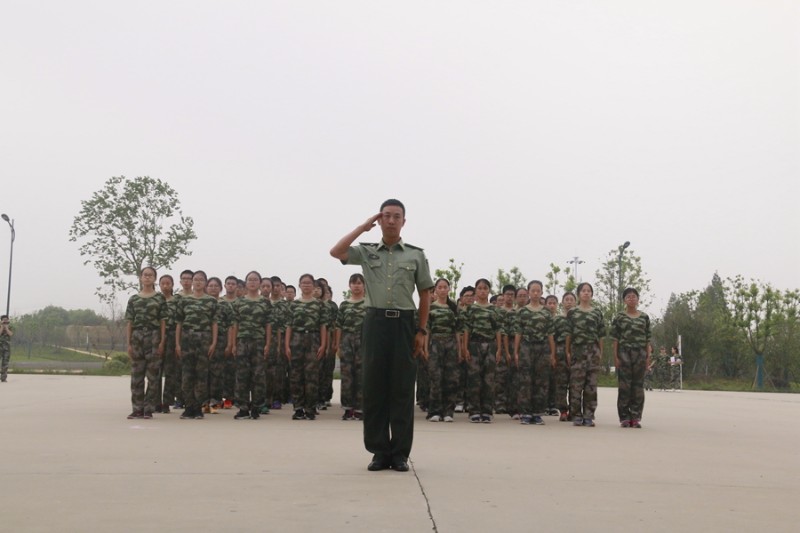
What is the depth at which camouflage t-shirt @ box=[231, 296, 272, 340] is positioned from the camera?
10.2m

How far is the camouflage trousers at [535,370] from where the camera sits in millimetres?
10492

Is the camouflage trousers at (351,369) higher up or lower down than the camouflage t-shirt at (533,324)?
lower down

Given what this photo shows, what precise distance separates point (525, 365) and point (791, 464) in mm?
4335

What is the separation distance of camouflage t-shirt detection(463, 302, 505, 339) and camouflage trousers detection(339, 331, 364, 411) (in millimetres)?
1472

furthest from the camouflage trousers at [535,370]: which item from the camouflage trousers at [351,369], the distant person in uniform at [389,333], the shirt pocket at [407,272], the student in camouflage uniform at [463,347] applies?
the shirt pocket at [407,272]

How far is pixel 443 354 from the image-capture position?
10398 millimetres

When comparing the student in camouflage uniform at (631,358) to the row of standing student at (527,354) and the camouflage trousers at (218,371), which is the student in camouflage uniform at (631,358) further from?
the camouflage trousers at (218,371)

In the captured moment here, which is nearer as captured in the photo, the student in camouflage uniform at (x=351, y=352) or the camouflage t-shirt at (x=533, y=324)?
the student in camouflage uniform at (x=351, y=352)

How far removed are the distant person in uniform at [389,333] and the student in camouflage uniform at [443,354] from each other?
450 centimetres

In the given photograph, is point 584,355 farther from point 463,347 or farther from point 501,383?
point 463,347

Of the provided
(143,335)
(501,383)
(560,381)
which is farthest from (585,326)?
(143,335)

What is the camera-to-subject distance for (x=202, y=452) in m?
6.18

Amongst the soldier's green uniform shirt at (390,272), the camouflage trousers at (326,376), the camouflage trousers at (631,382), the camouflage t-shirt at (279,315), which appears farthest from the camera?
the camouflage trousers at (326,376)

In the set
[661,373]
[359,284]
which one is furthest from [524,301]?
[661,373]
